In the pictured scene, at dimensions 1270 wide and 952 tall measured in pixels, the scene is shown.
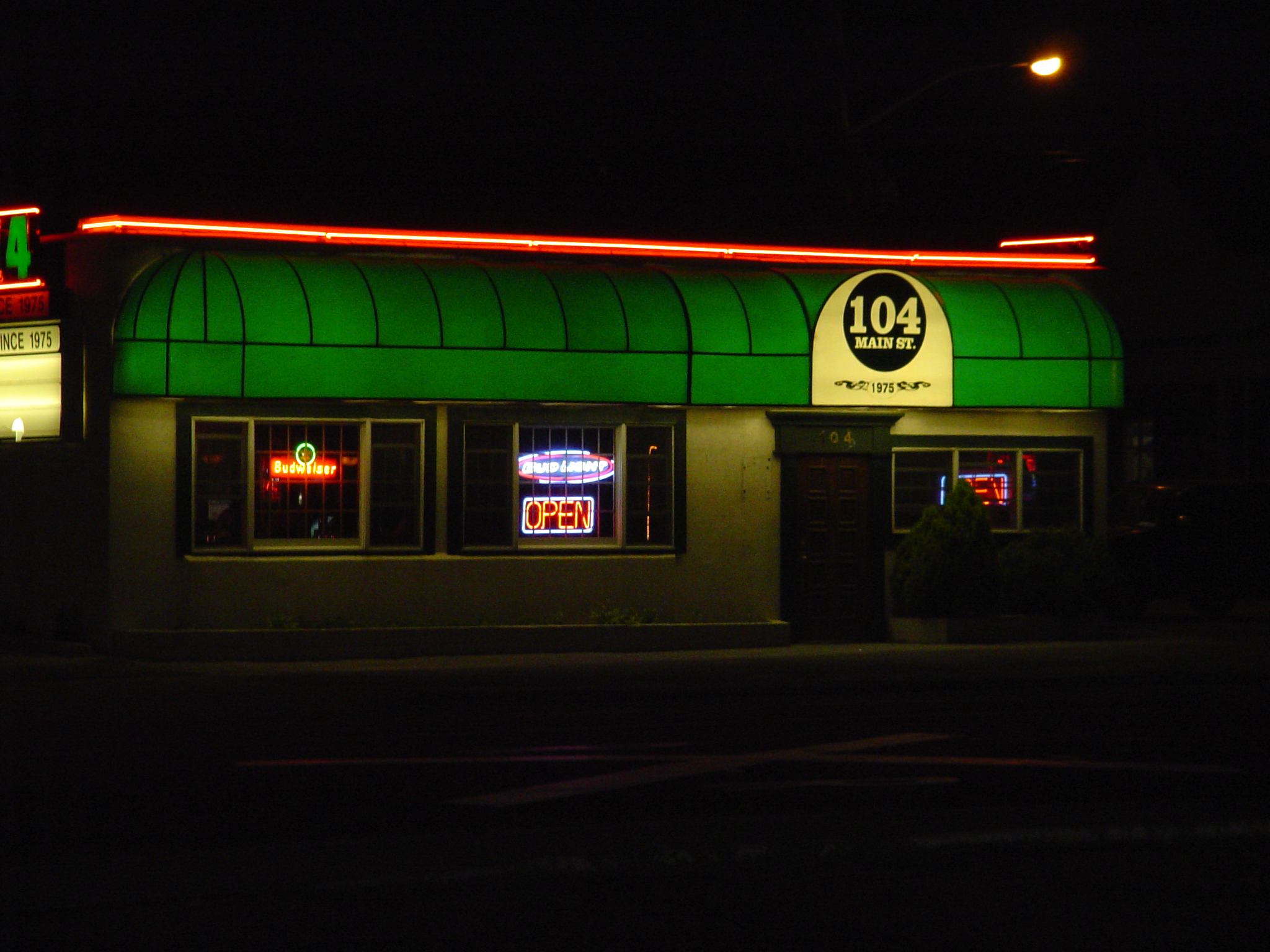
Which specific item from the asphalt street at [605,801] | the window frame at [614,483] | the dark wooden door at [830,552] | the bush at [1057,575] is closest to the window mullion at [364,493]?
the window frame at [614,483]

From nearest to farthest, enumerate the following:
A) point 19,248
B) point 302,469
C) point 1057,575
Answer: point 19,248
point 302,469
point 1057,575

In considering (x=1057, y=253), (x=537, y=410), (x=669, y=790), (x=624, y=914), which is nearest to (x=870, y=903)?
(x=624, y=914)

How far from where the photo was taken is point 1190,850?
28.6 feet

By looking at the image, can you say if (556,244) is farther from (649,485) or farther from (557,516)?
(557,516)

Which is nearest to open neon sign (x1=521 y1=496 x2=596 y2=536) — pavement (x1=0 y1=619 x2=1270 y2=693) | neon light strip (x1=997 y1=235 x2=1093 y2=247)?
pavement (x1=0 y1=619 x2=1270 y2=693)

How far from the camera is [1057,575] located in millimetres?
20953

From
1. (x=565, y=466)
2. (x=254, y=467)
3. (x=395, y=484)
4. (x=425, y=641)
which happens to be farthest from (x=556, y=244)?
(x=425, y=641)

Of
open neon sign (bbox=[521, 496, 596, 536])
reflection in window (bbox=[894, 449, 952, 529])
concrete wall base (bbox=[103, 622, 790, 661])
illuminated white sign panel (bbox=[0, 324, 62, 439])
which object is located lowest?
concrete wall base (bbox=[103, 622, 790, 661])

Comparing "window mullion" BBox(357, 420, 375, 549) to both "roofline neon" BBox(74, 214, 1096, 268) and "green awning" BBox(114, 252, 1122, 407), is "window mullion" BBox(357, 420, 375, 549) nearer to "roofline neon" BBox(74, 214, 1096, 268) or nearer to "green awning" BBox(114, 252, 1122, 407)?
"green awning" BBox(114, 252, 1122, 407)

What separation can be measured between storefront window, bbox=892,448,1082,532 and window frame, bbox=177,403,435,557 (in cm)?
604

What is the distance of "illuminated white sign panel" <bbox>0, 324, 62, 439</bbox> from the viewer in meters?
19.1

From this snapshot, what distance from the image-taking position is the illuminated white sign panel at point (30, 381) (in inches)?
752

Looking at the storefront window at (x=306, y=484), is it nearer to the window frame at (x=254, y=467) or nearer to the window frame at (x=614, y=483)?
the window frame at (x=254, y=467)

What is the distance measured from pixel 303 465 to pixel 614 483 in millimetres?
3699
